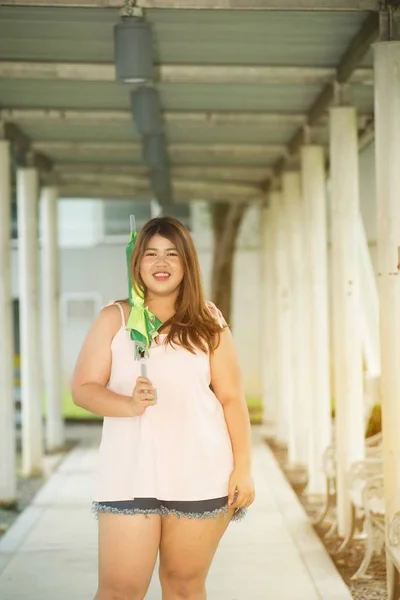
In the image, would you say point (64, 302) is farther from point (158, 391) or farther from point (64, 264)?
point (158, 391)

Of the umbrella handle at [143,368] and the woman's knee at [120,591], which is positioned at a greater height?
the umbrella handle at [143,368]

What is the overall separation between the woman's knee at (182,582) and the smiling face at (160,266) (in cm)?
88

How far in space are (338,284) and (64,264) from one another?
43.0ft

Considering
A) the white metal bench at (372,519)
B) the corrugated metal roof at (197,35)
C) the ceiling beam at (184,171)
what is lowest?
the white metal bench at (372,519)

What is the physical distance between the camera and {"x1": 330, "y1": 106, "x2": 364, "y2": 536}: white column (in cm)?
689

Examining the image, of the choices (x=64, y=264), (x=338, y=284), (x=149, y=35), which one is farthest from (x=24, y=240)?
(x=64, y=264)

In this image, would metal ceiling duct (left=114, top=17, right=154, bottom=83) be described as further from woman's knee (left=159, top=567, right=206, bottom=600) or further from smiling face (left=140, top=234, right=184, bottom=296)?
woman's knee (left=159, top=567, right=206, bottom=600)

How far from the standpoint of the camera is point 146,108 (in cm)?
716

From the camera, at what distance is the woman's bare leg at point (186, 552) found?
3055 millimetres

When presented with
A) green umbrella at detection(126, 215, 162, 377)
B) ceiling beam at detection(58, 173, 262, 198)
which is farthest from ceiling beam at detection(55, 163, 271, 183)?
green umbrella at detection(126, 215, 162, 377)

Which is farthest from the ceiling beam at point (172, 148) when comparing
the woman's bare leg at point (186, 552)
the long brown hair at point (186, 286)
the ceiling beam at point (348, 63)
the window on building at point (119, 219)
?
the window on building at point (119, 219)

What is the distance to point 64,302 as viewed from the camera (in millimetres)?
19750

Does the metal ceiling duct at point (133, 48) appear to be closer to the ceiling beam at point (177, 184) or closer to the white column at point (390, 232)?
the white column at point (390, 232)

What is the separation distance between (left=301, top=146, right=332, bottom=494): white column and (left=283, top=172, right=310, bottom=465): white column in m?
1.28
